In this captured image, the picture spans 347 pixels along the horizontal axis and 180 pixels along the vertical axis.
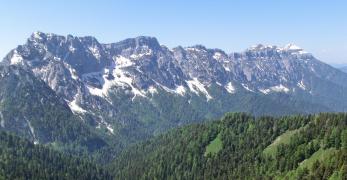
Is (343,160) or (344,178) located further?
(343,160)

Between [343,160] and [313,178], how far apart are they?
1252 cm

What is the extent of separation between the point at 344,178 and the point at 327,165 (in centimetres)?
1844

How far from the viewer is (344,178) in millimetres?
168750

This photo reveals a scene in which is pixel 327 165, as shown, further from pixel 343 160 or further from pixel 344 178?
pixel 344 178

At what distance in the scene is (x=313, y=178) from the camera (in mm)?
186625

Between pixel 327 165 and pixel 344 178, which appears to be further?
pixel 327 165

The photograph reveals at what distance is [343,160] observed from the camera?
18188 centimetres

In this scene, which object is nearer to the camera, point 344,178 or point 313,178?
point 344,178

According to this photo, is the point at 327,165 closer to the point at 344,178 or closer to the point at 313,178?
the point at 313,178

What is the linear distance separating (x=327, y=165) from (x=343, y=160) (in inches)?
278

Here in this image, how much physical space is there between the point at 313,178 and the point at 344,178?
1887 centimetres

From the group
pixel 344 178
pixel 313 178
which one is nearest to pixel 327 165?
pixel 313 178
